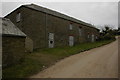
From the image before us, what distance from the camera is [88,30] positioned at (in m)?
36.1

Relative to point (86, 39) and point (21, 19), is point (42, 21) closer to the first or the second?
point (21, 19)

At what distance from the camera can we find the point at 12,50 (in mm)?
11023

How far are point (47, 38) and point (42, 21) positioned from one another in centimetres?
318

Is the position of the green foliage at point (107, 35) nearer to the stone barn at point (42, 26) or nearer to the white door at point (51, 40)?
the stone barn at point (42, 26)

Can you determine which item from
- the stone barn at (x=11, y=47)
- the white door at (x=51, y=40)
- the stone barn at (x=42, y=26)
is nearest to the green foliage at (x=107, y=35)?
the stone barn at (x=42, y=26)

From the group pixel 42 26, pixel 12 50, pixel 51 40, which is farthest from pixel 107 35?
pixel 12 50

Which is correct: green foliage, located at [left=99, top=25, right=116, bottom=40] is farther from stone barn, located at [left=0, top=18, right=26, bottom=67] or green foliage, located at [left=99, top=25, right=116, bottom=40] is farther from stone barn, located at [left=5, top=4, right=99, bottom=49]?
stone barn, located at [left=0, top=18, right=26, bottom=67]

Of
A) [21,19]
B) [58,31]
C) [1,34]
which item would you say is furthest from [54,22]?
A: [1,34]

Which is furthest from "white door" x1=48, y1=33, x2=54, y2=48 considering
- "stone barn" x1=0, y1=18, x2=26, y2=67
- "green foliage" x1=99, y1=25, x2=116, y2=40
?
"green foliage" x1=99, y1=25, x2=116, y2=40

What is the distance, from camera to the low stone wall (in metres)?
10.4

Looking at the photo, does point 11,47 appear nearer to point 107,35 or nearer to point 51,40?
point 51,40

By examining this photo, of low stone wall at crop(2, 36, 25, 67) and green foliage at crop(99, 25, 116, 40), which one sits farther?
green foliage at crop(99, 25, 116, 40)

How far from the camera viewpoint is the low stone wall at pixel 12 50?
10.4m

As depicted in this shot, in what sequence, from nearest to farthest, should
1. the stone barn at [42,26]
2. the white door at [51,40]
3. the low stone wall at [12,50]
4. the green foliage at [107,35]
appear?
the low stone wall at [12,50]
the stone barn at [42,26]
the white door at [51,40]
the green foliage at [107,35]
